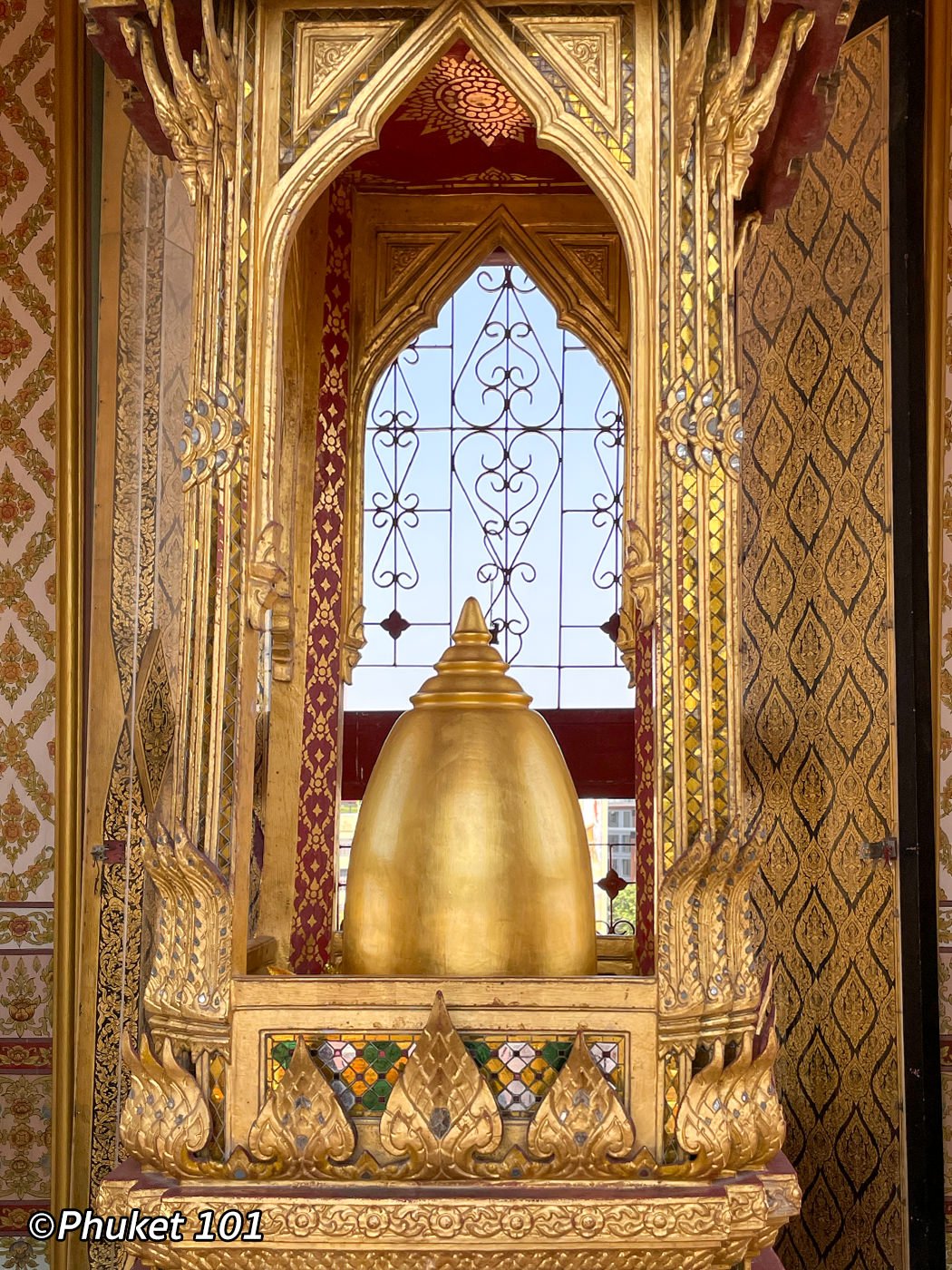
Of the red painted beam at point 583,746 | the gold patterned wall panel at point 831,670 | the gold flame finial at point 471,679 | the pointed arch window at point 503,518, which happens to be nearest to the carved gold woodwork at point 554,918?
the gold flame finial at point 471,679

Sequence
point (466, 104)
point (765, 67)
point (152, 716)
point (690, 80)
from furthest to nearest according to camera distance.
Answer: point (152, 716) → point (466, 104) → point (765, 67) → point (690, 80)

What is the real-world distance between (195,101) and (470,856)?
1.29 meters

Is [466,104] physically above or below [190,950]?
above

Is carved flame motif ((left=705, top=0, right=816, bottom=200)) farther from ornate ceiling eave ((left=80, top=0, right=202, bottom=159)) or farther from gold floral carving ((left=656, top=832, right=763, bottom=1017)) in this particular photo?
gold floral carving ((left=656, top=832, right=763, bottom=1017))

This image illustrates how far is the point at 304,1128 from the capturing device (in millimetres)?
2141

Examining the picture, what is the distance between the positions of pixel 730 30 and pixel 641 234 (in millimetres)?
370

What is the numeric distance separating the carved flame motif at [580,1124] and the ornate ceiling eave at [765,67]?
1.61 m

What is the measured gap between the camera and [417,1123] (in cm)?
213

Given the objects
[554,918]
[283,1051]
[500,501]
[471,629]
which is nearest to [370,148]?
[471,629]

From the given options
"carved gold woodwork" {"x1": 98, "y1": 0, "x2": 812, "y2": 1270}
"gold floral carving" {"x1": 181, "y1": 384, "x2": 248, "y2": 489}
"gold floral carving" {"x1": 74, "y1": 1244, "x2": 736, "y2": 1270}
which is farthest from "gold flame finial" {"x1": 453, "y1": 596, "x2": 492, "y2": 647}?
"gold floral carving" {"x1": 74, "y1": 1244, "x2": 736, "y2": 1270}

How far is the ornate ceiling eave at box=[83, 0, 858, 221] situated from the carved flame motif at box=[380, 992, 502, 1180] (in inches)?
63.8

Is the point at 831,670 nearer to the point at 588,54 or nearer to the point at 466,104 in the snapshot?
the point at 466,104

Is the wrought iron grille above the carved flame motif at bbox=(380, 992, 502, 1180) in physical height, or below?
above

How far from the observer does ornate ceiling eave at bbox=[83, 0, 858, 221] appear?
2.35 metres
